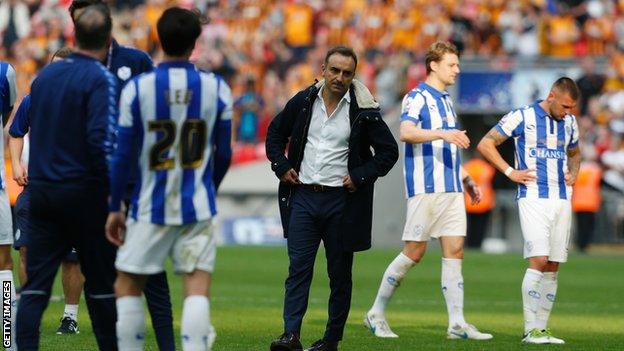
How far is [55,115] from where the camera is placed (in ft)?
26.3

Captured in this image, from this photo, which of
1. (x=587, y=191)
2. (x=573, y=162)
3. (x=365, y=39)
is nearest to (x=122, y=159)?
(x=573, y=162)

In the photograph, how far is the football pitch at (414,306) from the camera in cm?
1144

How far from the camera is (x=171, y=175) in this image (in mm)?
7746

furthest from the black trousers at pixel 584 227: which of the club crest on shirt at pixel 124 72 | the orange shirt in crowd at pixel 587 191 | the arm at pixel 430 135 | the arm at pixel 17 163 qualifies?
the club crest on shirt at pixel 124 72

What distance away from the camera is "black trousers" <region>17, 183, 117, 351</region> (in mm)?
8023

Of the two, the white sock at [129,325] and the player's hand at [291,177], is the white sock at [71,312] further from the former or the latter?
the white sock at [129,325]

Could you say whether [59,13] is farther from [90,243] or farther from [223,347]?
[90,243]

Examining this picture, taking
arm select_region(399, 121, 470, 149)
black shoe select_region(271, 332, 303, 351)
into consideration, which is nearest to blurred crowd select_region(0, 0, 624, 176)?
arm select_region(399, 121, 470, 149)

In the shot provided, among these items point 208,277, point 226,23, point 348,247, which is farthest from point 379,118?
point 226,23

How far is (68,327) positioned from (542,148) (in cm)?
422

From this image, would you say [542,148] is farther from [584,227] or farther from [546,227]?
[584,227]

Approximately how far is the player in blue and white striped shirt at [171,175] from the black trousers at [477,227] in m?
20.7

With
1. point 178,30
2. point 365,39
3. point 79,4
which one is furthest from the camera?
point 365,39

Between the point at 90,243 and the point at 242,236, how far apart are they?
20.8 m
